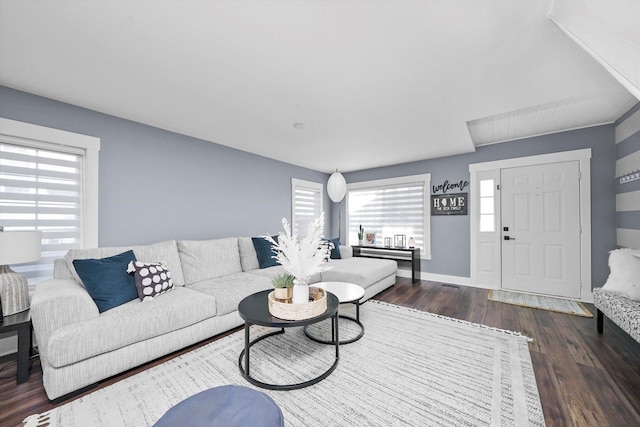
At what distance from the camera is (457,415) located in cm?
151

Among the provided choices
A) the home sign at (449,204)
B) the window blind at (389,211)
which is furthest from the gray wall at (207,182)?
the window blind at (389,211)

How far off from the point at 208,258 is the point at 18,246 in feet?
5.15

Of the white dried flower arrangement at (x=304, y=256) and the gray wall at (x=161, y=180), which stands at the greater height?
the gray wall at (x=161, y=180)

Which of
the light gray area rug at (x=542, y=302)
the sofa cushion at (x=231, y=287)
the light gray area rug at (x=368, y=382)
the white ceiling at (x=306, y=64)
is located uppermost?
the white ceiling at (x=306, y=64)

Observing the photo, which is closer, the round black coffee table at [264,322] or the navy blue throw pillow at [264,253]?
the round black coffee table at [264,322]

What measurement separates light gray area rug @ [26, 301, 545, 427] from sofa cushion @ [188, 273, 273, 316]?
0.32 metres

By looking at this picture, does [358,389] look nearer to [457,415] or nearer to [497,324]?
[457,415]

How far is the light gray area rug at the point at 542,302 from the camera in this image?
125 inches

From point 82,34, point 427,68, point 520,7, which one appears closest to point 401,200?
point 427,68

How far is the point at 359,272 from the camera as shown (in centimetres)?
349

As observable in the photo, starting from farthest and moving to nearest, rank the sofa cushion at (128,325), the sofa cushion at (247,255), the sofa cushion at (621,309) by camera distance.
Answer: the sofa cushion at (247,255), the sofa cushion at (621,309), the sofa cushion at (128,325)

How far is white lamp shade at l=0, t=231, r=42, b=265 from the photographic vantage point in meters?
1.82

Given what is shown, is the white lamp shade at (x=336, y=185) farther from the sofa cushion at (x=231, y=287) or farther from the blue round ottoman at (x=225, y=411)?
the blue round ottoman at (x=225, y=411)

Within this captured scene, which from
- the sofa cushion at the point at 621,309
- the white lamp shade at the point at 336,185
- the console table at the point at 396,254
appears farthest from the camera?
the console table at the point at 396,254
